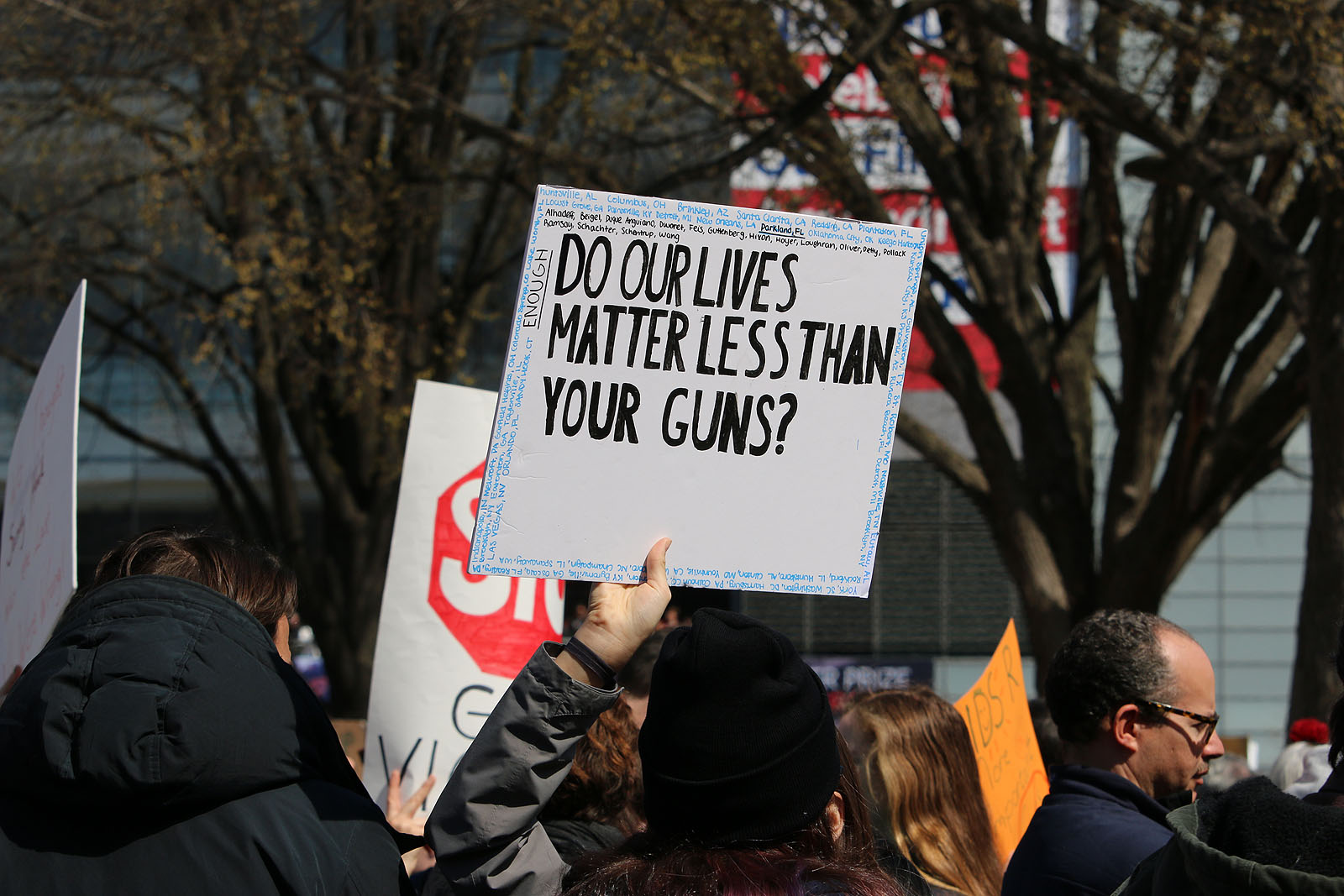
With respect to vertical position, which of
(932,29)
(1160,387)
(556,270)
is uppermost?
(932,29)

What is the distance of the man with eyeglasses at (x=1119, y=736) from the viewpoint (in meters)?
2.49

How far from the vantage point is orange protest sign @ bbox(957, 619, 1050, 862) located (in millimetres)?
3611

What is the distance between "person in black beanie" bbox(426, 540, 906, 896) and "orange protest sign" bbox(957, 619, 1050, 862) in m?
1.99

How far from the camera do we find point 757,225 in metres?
2.05

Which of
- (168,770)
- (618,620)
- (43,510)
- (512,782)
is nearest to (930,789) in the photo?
(618,620)

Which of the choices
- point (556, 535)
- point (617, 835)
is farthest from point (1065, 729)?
point (556, 535)

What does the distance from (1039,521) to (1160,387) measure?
1.12 metres

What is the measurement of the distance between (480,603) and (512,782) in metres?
2.06

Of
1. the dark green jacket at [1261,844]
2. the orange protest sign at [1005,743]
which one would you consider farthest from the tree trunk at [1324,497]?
the dark green jacket at [1261,844]

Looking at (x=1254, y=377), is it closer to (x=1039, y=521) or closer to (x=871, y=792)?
(x=1039, y=521)

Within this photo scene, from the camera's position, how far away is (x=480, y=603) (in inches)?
147

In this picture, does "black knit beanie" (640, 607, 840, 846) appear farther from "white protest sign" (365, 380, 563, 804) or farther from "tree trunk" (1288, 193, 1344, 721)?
"tree trunk" (1288, 193, 1344, 721)

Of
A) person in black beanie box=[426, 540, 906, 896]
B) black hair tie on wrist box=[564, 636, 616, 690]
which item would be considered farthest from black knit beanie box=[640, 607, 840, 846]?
black hair tie on wrist box=[564, 636, 616, 690]

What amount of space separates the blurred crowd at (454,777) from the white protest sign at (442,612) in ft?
5.04
